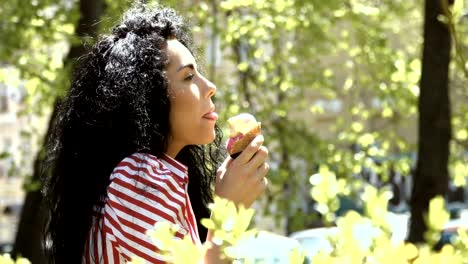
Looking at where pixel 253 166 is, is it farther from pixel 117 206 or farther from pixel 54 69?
pixel 54 69

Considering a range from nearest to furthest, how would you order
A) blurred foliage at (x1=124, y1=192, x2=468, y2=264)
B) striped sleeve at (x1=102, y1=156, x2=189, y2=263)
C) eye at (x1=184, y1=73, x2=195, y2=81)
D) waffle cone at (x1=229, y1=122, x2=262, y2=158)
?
blurred foliage at (x1=124, y1=192, x2=468, y2=264), striped sleeve at (x1=102, y1=156, x2=189, y2=263), waffle cone at (x1=229, y1=122, x2=262, y2=158), eye at (x1=184, y1=73, x2=195, y2=81)

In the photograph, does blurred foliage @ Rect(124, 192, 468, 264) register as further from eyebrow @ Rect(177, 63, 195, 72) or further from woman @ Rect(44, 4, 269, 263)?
eyebrow @ Rect(177, 63, 195, 72)

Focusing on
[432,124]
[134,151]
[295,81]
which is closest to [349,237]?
[134,151]

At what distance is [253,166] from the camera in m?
2.42

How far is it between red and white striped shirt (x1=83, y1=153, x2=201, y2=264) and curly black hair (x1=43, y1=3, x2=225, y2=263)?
0.09 m

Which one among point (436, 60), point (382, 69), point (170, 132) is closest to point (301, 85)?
point (382, 69)

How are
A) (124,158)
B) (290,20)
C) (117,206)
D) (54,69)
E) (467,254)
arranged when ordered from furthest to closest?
(290,20), (54,69), (124,158), (117,206), (467,254)

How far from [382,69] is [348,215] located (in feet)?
34.4

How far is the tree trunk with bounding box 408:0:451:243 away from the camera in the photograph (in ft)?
24.1

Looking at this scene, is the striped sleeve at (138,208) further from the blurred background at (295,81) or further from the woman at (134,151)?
the blurred background at (295,81)

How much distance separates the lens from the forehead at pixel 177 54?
105 inches

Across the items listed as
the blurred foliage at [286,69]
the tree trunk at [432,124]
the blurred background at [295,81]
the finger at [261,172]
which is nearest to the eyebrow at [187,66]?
the finger at [261,172]

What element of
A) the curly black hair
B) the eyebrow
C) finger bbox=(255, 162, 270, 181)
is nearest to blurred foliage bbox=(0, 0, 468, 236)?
the curly black hair

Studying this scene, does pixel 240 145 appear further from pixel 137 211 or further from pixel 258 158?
pixel 137 211
